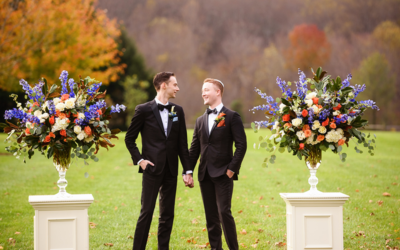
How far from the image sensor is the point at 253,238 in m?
5.71

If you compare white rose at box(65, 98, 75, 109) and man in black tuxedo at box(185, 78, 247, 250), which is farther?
man in black tuxedo at box(185, 78, 247, 250)

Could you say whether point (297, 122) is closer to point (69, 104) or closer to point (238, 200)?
point (69, 104)

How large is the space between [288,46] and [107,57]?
113 ft

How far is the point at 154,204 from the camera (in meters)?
4.47

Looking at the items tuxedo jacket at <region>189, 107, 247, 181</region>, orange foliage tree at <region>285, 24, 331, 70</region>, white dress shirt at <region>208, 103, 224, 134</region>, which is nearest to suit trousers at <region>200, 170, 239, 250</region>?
tuxedo jacket at <region>189, 107, 247, 181</region>

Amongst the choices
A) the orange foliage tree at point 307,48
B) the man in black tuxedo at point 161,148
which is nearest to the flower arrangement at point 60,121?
the man in black tuxedo at point 161,148

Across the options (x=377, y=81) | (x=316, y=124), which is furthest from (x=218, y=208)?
(x=377, y=81)

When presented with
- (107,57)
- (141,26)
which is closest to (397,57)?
(141,26)

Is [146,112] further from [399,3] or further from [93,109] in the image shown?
[399,3]

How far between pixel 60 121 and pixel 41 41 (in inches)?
574

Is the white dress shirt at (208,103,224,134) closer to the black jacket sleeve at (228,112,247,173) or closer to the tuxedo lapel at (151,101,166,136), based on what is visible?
the black jacket sleeve at (228,112,247,173)

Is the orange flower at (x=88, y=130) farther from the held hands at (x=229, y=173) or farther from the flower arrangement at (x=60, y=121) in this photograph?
the held hands at (x=229, y=173)

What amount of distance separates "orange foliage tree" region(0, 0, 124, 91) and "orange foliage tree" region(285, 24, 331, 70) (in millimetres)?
33272

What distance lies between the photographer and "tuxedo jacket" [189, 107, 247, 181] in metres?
4.53
